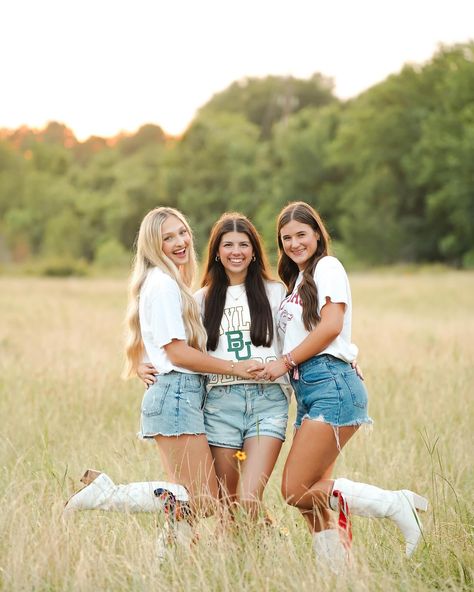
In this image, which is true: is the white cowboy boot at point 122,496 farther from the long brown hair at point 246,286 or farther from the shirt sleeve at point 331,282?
the shirt sleeve at point 331,282

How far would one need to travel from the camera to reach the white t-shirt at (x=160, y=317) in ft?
13.9

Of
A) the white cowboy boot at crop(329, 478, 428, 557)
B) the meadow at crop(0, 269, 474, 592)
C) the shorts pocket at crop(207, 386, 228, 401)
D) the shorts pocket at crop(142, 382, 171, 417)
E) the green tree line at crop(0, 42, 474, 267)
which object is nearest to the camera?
the meadow at crop(0, 269, 474, 592)

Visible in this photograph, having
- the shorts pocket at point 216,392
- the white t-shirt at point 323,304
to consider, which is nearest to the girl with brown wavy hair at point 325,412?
the white t-shirt at point 323,304

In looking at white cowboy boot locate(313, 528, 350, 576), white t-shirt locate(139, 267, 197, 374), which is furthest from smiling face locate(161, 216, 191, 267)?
white cowboy boot locate(313, 528, 350, 576)

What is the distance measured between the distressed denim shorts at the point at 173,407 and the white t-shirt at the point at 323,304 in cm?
49

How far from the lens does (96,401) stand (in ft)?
25.5

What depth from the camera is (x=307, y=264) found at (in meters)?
4.43

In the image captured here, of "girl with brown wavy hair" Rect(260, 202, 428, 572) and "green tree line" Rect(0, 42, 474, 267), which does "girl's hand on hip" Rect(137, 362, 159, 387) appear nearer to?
"girl with brown wavy hair" Rect(260, 202, 428, 572)

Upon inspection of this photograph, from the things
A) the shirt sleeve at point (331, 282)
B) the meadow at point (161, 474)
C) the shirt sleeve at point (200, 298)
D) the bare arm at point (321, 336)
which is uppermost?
the shirt sleeve at point (331, 282)

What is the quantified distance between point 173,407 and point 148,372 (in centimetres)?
28

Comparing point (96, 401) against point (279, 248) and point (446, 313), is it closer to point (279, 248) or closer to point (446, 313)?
point (279, 248)

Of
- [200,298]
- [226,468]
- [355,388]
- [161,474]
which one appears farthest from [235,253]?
[161,474]

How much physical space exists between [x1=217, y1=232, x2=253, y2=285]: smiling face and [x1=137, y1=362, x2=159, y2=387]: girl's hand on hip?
2.01ft

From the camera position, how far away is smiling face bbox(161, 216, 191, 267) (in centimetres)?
453
